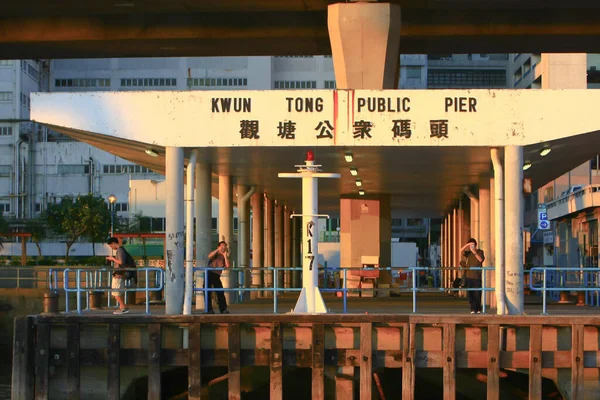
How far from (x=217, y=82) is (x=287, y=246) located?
65448 millimetres

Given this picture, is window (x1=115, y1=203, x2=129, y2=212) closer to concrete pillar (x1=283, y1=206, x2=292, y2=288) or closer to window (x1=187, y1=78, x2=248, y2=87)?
window (x1=187, y1=78, x2=248, y2=87)

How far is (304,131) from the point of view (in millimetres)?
18828

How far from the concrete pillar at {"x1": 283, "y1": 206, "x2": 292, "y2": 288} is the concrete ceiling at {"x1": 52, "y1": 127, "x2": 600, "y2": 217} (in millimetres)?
8807

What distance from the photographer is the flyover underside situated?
3581 centimetres

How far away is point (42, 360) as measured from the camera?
18281mm

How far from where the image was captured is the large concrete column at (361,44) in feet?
91.7

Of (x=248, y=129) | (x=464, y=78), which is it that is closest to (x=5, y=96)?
(x=464, y=78)

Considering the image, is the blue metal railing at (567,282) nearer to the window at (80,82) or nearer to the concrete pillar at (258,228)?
the concrete pillar at (258,228)

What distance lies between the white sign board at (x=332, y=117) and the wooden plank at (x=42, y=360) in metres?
3.87

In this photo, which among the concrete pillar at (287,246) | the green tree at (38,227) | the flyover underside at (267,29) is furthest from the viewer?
the green tree at (38,227)

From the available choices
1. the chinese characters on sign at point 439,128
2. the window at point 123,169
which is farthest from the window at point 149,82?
the chinese characters on sign at point 439,128

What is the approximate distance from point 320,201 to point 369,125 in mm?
20075

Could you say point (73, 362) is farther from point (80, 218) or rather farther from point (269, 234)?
point (80, 218)

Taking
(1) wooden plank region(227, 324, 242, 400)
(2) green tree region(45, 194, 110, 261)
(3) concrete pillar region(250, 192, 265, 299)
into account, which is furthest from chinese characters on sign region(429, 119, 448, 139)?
(2) green tree region(45, 194, 110, 261)
